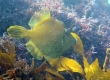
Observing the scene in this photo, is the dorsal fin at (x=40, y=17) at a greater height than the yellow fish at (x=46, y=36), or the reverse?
the dorsal fin at (x=40, y=17)

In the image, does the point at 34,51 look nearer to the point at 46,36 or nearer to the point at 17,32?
the point at 46,36

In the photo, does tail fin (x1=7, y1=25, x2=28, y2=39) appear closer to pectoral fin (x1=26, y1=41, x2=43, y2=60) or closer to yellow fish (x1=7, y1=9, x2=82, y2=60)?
yellow fish (x1=7, y1=9, x2=82, y2=60)

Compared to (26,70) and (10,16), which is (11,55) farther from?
(10,16)

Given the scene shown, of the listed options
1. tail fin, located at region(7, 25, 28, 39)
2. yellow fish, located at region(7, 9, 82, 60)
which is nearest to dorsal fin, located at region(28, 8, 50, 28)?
yellow fish, located at region(7, 9, 82, 60)

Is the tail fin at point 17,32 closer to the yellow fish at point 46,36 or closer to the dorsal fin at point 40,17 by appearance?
the yellow fish at point 46,36

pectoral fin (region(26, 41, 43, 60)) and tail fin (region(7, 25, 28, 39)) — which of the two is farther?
pectoral fin (region(26, 41, 43, 60))

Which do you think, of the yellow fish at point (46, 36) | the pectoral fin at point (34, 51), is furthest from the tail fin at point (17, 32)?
the pectoral fin at point (34, 51)

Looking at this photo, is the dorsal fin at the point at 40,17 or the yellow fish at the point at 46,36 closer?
the yellow fish at the point at 46,36

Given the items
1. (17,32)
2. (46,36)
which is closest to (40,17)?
(46,36)
